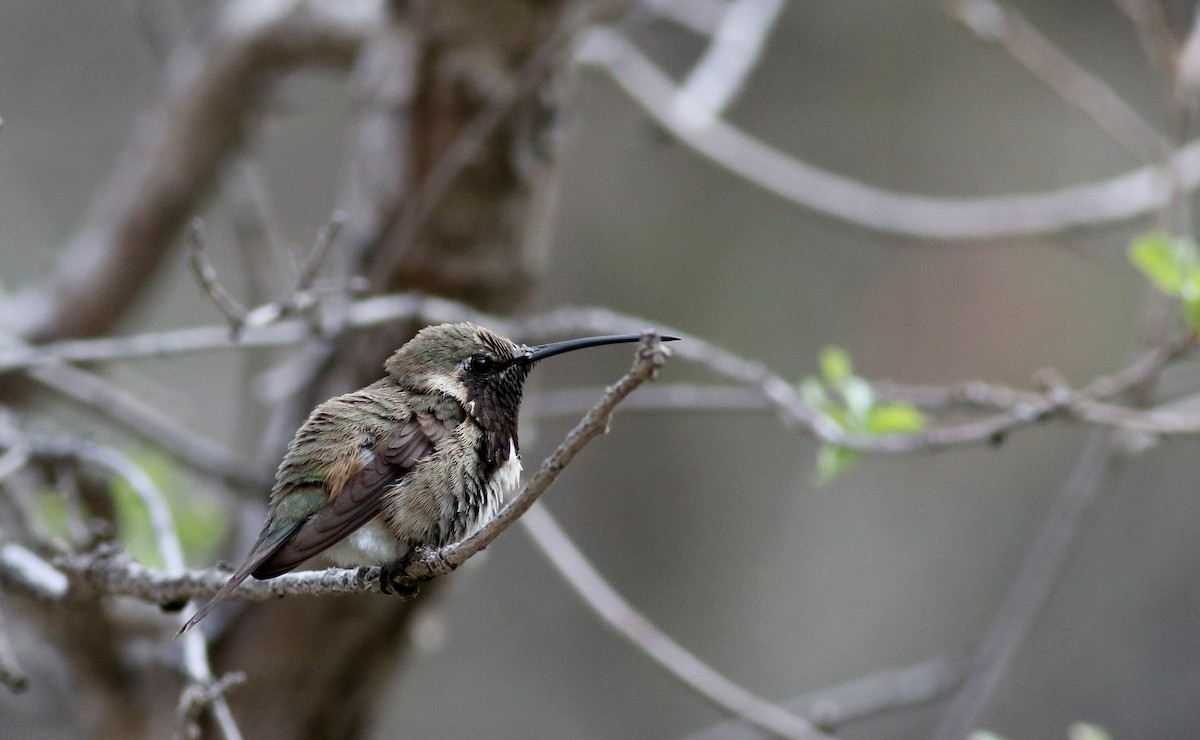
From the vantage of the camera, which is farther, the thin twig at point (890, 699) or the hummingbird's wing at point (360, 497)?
Answer: the thin twig at point (890, 699)

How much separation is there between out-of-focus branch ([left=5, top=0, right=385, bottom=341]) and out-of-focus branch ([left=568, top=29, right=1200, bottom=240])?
1.28 metres

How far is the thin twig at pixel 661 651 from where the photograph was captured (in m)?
3.09

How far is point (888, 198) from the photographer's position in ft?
15.1

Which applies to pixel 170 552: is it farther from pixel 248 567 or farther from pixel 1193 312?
pixel 1193 312

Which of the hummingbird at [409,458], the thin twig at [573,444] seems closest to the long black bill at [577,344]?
the hummingbird at [409,458]

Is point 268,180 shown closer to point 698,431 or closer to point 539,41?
point 698,431

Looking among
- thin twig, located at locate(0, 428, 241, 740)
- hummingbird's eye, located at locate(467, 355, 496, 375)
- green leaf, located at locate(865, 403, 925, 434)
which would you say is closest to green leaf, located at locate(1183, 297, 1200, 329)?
green leaf, located at locate(865, 403, 925, 434)

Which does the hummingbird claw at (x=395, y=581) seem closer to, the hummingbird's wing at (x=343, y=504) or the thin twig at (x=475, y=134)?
the hummingbird's wing at (x=343, y=504)

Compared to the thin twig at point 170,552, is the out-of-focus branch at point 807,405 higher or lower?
higher

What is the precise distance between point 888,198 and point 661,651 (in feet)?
7.04

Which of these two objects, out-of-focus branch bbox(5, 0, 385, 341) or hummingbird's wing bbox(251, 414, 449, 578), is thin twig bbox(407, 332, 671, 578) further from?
out-of-focus branch bbox(5, 0, 385, 341)

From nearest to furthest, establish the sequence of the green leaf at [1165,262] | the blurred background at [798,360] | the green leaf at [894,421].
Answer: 1. the green leaf at [1165,262]
2. the green leaf at [894,421]
3. the blurred background at [798,360]

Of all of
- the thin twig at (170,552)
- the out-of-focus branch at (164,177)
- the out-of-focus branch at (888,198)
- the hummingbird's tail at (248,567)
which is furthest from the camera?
the out-of-focus branch at (164,177)

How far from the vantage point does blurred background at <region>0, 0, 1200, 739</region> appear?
743 centimetres
